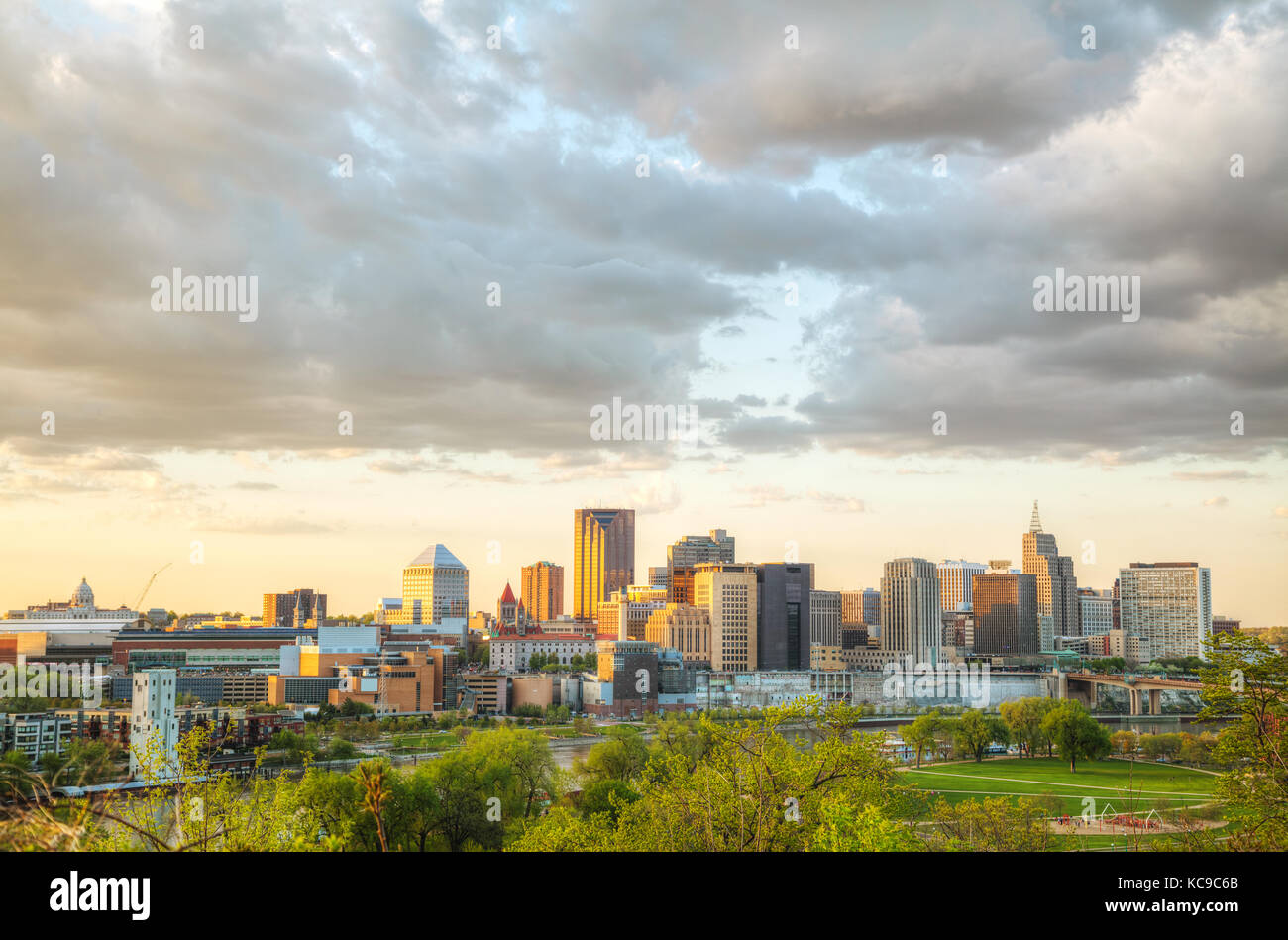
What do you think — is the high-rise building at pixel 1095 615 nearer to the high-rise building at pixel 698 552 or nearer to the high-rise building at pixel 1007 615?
the high-rise building at pixel 1007 615

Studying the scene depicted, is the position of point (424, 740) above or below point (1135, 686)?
above

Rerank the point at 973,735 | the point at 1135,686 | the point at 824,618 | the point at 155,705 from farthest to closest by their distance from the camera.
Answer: the point at 824,618, the point at 1135,686, the point at 973,735, the point at 155,705

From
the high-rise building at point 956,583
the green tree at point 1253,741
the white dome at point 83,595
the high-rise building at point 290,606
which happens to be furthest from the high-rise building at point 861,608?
the green tree at point 1253,741

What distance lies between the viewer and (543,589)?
137 m

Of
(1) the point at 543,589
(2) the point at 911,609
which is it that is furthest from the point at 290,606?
(2) the point at 911,609

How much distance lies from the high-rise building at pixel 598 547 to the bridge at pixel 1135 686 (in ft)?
211

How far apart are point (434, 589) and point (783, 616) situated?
145ft

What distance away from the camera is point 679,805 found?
48.4ft

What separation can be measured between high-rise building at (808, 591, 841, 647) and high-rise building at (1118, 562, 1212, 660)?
31982mm

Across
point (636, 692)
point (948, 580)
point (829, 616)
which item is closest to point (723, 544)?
point (829, 616)

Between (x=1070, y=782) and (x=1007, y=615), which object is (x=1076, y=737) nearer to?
(x=1070, y=782)

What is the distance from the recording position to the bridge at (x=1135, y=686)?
2677 inches
